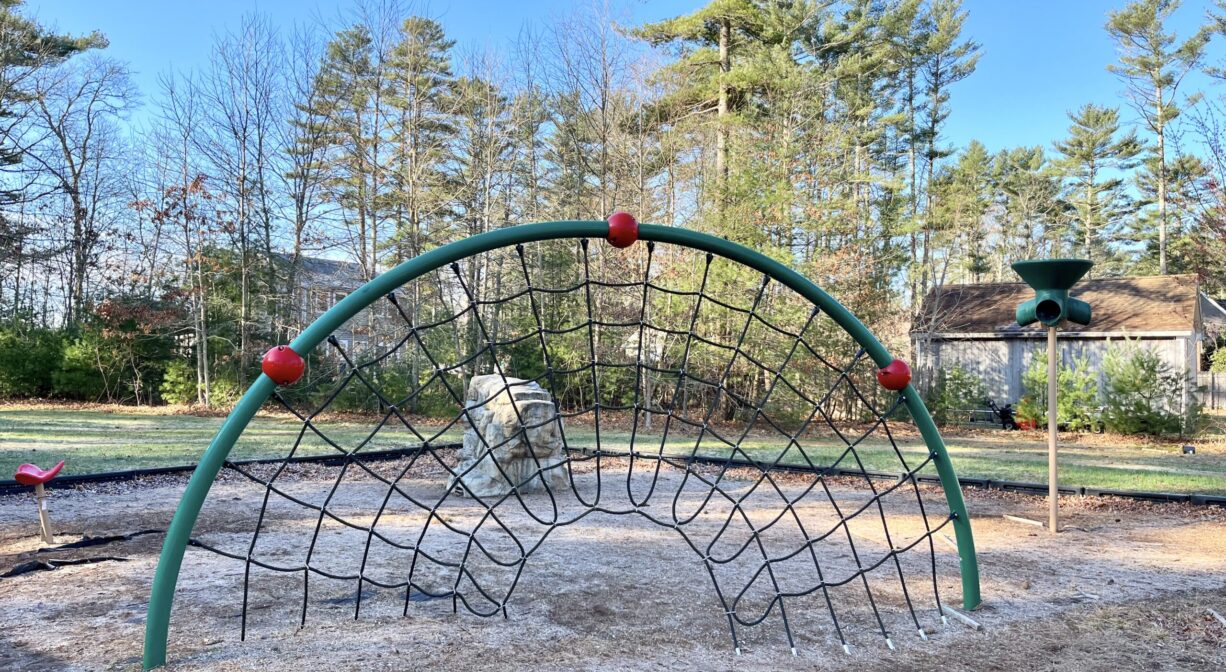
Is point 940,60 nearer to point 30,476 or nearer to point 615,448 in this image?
point 615,448

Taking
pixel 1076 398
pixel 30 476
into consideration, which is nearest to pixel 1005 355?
pixel 1076 398

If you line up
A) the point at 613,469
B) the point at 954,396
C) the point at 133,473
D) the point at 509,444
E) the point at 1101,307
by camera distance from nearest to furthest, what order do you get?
the point at 509,444 < the point at 133,473 < the point at 613,469 < the point at 954,396 < the point at 1101,307

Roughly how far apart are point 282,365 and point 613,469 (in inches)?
218

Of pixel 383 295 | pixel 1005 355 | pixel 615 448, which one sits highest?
pixel 1005 355

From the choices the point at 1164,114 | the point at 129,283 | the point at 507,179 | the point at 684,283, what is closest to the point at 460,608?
the point at 684,283

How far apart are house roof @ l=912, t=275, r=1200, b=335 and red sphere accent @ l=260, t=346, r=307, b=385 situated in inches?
570

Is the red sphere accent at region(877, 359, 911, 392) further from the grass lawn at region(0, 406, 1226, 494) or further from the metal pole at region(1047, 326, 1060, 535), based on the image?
the grass lawn at region(0, 406, 1226, 494)

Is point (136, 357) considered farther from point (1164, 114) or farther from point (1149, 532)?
point (1164, 114)

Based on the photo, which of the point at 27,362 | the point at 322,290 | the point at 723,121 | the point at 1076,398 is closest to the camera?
the point at 1076,398

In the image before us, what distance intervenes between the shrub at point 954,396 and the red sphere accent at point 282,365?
499 inches

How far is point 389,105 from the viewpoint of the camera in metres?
14.0

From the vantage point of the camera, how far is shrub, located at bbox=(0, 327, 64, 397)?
46.2ft

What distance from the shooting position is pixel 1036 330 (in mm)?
14578

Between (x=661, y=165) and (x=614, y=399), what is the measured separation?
4444mm
